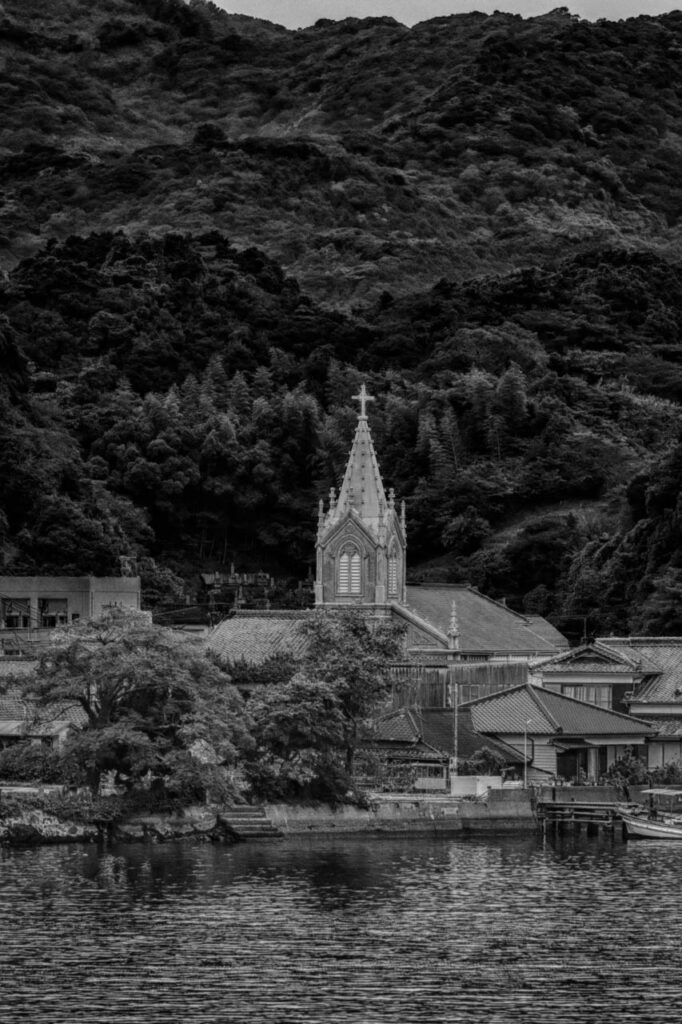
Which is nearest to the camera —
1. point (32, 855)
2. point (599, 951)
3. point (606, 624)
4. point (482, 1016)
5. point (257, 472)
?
point (482, 1016)

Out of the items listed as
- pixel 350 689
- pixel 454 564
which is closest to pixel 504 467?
pixel 454 564

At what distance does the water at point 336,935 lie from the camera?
47375mm

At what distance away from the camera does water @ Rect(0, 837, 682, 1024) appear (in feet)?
155

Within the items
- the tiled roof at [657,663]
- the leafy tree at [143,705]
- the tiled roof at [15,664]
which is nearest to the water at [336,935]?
the leafy tree at [143,705]

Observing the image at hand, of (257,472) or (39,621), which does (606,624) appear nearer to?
(39,621)

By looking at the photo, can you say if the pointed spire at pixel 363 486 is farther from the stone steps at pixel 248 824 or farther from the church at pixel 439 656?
the stone steps at pixel 248 824

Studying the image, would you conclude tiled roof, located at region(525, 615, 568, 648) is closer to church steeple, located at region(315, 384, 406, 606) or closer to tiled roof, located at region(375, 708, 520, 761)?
church steeple, located at region(315, 384, 406, 606)

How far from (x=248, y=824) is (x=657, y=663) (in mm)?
25772

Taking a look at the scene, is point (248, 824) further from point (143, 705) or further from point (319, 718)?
point (143, 705)

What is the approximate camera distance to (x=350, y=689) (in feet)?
252

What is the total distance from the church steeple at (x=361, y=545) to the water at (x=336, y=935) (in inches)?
1168

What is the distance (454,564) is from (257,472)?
58.8ft

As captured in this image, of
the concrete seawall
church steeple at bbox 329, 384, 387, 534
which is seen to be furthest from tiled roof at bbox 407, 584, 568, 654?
the concrete seawall

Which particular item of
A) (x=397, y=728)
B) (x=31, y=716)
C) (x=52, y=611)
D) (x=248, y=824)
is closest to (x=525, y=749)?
(x=397, y=728)
